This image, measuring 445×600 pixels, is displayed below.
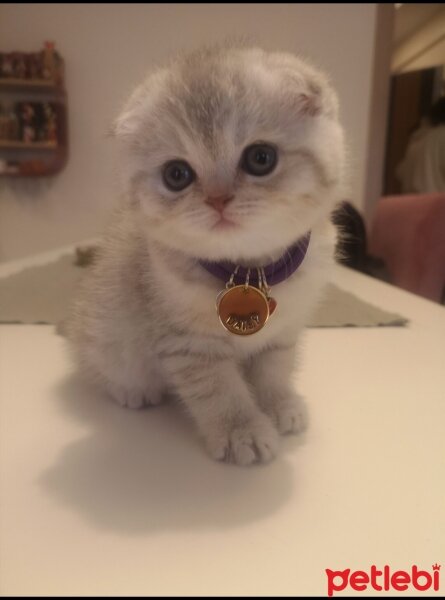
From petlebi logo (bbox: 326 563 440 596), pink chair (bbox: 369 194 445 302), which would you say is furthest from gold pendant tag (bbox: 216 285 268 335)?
pink chair (bbox: 369 194 445 302)

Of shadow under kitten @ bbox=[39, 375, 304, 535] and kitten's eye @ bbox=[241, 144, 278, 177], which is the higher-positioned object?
kitten's eye @ bbox=[241, 144, 278, 177]

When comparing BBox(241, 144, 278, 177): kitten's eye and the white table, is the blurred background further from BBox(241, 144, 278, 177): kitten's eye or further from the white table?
BBox(241, 144, 278, 177): kitten's eye

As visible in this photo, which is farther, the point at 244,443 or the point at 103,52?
the point at 103,52

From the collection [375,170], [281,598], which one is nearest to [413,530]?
[281,598]

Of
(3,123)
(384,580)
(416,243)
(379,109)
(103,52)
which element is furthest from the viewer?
(379,109)

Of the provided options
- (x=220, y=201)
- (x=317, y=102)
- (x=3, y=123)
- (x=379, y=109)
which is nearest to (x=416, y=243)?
(x=379, y=109)

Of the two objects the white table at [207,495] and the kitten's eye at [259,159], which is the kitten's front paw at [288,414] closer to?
the white table at [207,495]

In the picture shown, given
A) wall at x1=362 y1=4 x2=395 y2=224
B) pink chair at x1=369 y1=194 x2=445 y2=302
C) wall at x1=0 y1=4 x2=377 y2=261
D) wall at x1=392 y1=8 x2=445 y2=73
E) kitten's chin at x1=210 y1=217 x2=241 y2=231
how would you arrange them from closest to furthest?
1. kitten's chin at x1=210 y1=217 x2=241 y2=231
2. pink chair at x1=369 y1=194 x2=445 y2=302
3. wall at x1=0 y1=4 x2=377 y2=261
4. wall at x1=362 y1=4 x2=395 y2=224
5. wall at x1=392 y1=8 x2=445 y2=73

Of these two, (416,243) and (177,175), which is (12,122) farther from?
(177,175)
